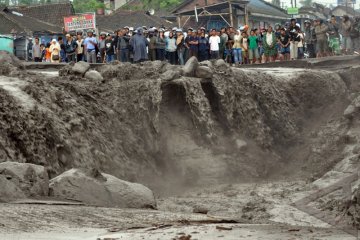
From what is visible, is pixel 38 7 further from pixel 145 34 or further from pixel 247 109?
pixel 247 109

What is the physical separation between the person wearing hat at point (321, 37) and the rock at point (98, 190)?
50.9ft

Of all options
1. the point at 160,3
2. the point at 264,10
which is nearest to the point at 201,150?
the point at 264,10

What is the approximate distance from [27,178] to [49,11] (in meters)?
45.7

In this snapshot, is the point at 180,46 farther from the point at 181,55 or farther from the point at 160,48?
the point at 160,48

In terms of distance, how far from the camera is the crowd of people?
2608 centimetres

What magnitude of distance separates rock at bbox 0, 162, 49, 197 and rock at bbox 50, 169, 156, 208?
0.68ft

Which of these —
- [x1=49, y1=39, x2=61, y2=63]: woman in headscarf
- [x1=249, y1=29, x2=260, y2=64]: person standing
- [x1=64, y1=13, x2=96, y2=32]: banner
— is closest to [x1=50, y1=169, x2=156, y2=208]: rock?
[x1=49, y1=39, x2=61, y2=63]: woman in headscarf

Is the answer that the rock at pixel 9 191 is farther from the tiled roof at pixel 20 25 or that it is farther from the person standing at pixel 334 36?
the tiled roof at pixel 20 25

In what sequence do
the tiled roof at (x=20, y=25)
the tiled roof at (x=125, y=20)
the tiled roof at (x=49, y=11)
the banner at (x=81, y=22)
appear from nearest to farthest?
the banner at (x=81, y=22) < the tiled roof at (x=20, y=25) < the tiled roof at (x=49, y=11) < the tiled roof at (x=125, y=20)

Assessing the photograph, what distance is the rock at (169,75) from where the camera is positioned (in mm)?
20703

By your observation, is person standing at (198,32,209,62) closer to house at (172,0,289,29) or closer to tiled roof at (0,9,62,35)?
house at (172,0,289,29)

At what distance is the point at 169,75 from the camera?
819 inches

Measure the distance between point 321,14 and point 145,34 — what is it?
150 ft

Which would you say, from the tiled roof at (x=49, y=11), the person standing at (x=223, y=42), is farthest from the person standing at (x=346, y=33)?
the tiled roof at (x=49, y=11)
